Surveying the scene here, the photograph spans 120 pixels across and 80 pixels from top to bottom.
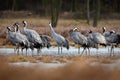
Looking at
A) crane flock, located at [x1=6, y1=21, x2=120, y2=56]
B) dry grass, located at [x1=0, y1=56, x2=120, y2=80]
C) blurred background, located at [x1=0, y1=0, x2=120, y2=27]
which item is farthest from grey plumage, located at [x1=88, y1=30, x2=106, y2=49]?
blurred background, located at [x1=0, y1=0, x2=120, y2=27]

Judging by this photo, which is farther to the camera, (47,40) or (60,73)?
(47,40)

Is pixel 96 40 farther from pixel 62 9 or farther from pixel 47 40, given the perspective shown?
pixel 62 9

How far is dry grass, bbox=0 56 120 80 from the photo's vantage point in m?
9.02

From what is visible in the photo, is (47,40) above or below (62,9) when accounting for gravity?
below

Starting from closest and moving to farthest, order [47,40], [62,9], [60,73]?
[60,73]
[47,40]
[62,9]

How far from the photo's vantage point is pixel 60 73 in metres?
9.15

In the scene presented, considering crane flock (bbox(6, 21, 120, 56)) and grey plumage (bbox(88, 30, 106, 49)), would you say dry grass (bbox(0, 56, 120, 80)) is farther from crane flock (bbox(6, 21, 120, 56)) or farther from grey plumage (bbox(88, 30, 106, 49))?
grey plumage (bbox(88, 30, 106, 49))

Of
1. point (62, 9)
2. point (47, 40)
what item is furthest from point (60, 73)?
point (62, 9)

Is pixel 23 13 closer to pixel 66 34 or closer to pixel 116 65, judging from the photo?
pixel 66 34

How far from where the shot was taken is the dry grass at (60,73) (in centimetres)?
902

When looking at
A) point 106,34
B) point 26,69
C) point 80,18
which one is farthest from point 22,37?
point 80,18

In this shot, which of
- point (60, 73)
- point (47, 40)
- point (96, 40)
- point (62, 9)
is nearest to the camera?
point (60, 73)

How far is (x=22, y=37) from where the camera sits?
65.1 feet

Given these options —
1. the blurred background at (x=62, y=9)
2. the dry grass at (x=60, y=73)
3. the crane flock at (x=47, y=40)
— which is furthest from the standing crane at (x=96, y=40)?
the blurred background at (x=62, y=9)
